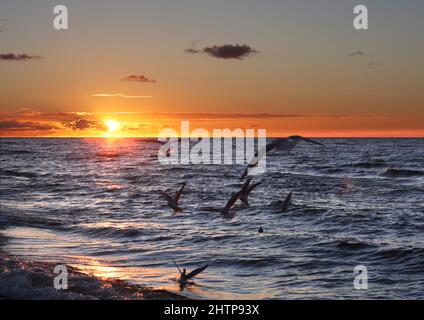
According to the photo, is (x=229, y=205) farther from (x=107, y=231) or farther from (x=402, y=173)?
(x=402, y=173)

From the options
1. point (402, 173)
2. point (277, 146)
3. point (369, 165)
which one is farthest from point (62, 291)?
point (369, 165)

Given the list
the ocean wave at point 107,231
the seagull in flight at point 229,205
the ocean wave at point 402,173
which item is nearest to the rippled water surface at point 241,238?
the ocean wave at point 107,231

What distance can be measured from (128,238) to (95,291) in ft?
24.1

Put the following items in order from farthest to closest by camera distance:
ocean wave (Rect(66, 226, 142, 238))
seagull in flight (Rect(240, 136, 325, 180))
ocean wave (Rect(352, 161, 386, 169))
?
ocean wave (Rect(352, 161, 386, 169))
ocean wave (Rect(66, 226, 142, 238))
seagull in flight (Rect(240, 136, 325, 180))

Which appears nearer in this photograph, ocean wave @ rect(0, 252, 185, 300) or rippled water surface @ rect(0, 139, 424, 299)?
ocean wave @ rect(0, 252, 185, 300)

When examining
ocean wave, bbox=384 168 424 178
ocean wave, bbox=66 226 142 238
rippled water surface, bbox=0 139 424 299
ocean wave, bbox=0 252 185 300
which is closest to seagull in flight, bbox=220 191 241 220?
rippled water surface, bbox=0 139 424 299

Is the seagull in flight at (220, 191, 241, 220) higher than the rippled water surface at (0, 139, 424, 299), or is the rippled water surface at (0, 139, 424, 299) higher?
the seagull in flight at (220, 191, 241, 220)

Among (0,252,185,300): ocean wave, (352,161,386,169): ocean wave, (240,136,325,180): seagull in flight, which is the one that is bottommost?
(0,252,185,300): ocean wave

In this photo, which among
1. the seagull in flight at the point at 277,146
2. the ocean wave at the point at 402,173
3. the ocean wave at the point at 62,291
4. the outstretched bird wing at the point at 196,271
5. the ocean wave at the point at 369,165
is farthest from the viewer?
the ocean wave at the point at 369,165

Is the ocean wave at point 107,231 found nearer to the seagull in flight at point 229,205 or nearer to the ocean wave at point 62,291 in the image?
the ocean wave at point 62,291

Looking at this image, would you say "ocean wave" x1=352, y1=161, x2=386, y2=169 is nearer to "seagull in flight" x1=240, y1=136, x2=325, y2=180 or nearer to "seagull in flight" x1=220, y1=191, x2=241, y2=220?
"seagull in flight" x1=220, y1=191, x2=241, y2=220
